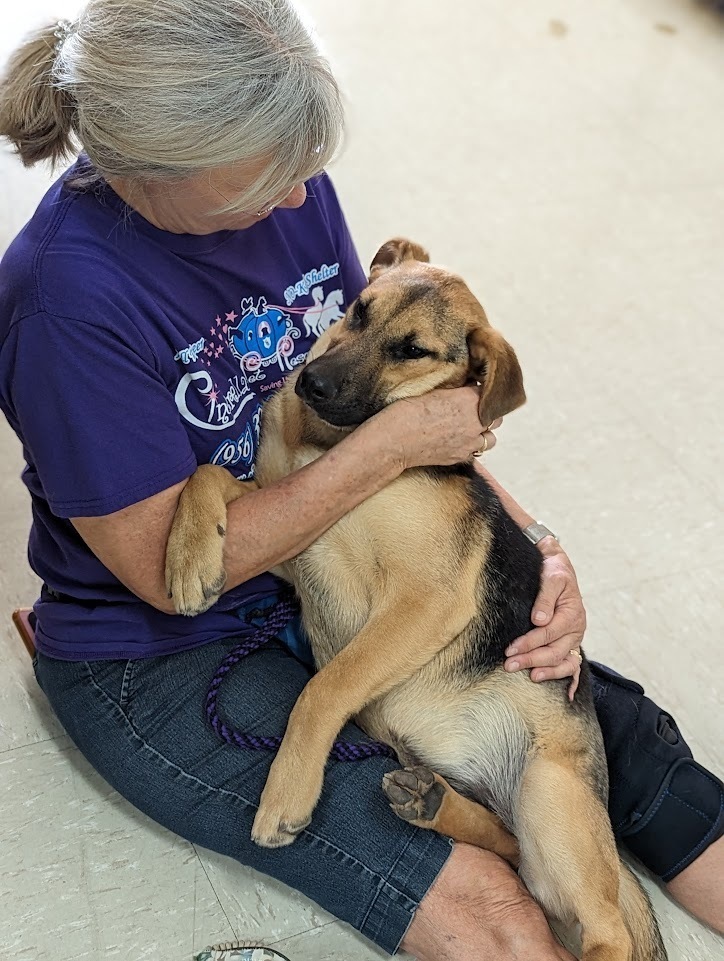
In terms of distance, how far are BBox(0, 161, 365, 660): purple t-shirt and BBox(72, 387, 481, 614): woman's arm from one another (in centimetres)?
12

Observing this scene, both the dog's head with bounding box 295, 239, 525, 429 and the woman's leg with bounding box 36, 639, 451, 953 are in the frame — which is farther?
the dog's head with bounding box 295, 239, 525, 429

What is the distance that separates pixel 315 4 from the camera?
5859 mm

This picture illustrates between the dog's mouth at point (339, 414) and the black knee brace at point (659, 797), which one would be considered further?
the black knee brace at point (659, 797)

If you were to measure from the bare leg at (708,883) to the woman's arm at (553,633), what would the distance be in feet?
1.62

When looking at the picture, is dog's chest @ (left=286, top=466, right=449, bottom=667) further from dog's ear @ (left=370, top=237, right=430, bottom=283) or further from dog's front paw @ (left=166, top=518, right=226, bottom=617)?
dog's ear @ (left=370, top=237, right=430, bottom=283)

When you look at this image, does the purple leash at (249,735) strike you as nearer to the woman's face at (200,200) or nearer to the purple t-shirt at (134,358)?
the purple t-shirt at (134,358)

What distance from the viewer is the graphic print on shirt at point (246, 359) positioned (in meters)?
1.97

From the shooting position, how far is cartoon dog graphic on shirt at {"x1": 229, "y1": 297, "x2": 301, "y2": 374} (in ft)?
6.80

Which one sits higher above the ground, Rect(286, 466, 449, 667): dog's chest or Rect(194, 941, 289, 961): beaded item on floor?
Rect(286, 466, 449, 667): dog's chest

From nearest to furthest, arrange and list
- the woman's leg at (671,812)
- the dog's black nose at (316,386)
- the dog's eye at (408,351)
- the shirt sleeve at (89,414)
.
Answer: the shirt sleeve at (89,414) → the dog's black nose at (316,386) → the dog's eye at (408,351) → the woman's leg at (671,812)

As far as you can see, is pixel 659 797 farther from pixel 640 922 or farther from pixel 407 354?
pixel 407 354

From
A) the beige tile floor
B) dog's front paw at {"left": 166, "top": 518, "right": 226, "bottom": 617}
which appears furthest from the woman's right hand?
the beige tile floor

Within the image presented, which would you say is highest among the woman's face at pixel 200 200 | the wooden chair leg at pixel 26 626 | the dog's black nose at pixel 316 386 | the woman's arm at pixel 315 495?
the woman's face at pixel 200 200

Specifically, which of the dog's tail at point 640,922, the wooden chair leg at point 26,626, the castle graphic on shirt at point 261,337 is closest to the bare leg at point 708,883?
the dog's tail at point 640,922
